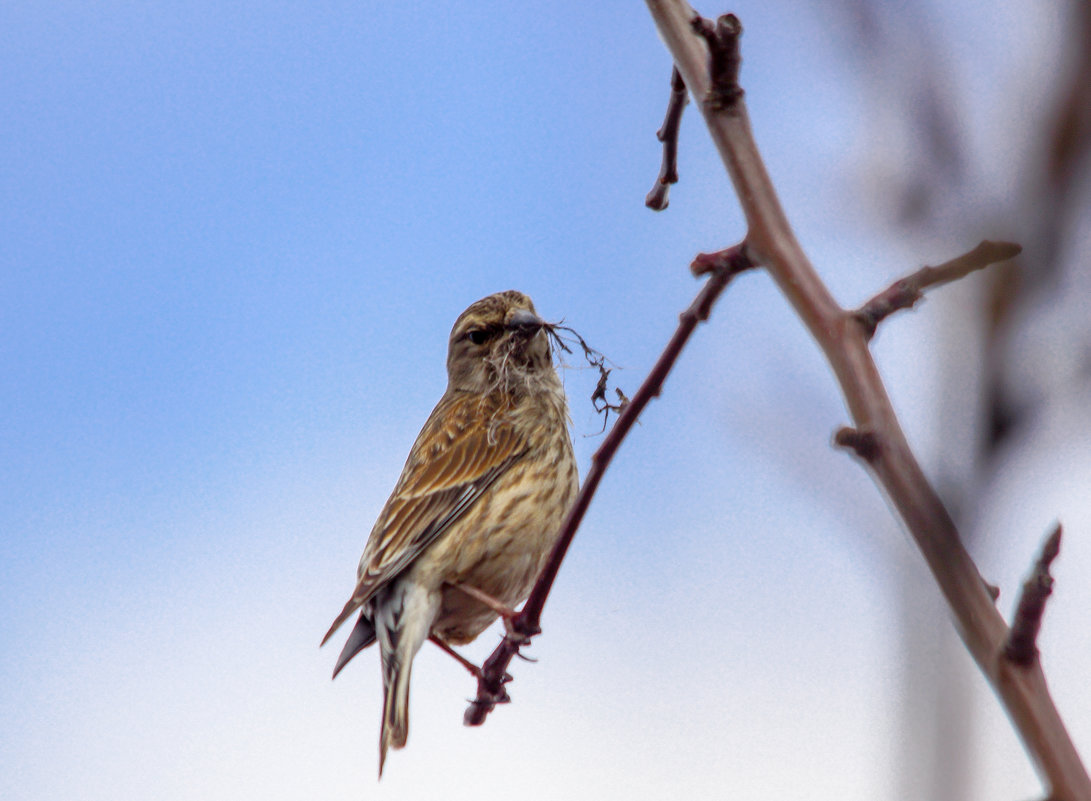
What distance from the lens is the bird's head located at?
23.6ft

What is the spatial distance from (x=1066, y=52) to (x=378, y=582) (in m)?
5.12

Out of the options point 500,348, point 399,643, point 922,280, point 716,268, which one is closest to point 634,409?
point 716,268

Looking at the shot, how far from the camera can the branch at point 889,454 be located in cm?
134

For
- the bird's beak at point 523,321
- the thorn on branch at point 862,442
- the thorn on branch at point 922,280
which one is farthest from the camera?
the bird's beak at point 523,321

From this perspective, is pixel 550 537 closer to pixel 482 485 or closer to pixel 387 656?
pixel 482 485

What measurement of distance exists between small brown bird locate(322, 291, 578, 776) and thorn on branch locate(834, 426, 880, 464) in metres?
3.86

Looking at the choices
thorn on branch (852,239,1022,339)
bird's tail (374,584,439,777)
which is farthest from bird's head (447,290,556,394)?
thorn on branch (852,239,1022,339)

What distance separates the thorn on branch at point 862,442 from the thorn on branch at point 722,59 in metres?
0.81

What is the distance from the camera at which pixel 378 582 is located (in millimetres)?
5938

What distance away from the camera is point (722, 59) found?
2238 mm

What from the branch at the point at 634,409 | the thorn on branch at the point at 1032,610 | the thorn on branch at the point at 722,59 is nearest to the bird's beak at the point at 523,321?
the branch at the point at 634,409

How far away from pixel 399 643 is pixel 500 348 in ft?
7.66

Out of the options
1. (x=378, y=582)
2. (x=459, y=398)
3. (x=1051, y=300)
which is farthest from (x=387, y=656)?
(x=1051, y=300)

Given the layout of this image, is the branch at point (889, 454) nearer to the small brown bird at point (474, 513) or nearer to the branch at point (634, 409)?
the branch at point (634, 409)
